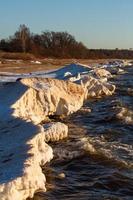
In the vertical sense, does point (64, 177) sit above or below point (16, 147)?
below

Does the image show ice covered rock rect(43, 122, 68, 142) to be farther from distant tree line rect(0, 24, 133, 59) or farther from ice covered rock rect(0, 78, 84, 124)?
distant tree line rect(0, 24, 133, 59)

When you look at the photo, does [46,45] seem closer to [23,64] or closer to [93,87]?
[23,64]

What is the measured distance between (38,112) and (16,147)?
6.16 metres

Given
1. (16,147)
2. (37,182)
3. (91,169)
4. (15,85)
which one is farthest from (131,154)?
(15,85)

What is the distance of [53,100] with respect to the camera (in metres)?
16.3

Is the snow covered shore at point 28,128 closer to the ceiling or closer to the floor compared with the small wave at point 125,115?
closer to the ceiling

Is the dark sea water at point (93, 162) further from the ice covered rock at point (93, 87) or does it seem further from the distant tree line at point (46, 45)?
the distant tree line at point (46, 45)

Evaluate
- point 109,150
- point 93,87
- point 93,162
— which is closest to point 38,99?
point 109,150

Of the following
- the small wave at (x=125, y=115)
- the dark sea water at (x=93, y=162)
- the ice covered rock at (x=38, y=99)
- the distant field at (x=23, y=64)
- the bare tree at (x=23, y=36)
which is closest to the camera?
the dark sea water at (x=93, y=162)

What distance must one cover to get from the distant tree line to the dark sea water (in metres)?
64.6

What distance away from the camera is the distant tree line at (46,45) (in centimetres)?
8394

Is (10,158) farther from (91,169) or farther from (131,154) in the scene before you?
(131,154)

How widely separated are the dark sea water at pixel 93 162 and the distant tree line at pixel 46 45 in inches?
2545

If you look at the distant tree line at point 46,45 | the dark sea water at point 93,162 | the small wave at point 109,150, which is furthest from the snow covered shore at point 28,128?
the distant tree line at point 46,45
